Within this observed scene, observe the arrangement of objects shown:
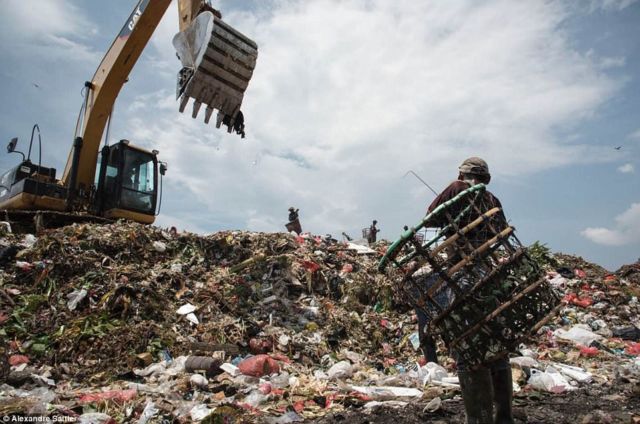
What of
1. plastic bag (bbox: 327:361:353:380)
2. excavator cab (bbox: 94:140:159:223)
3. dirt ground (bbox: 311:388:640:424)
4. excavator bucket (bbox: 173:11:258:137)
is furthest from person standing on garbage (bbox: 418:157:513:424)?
excavator cab (bbox: 94:140:159:223)

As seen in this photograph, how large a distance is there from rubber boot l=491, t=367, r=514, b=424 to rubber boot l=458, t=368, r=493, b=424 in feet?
0.52

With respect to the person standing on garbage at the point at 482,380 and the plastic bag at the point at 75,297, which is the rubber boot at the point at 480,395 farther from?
the plastic bag at the point at 75,297

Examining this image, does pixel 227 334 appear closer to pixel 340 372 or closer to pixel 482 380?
pixel 340 372

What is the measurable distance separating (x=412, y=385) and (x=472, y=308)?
1985mm

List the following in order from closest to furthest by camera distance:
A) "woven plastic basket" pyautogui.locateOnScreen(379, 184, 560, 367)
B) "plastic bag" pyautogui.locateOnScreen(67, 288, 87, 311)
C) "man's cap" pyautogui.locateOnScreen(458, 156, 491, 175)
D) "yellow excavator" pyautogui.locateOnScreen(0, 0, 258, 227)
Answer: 1. "woven plastic basket" pyautogui.locateOnScreen(379, 184, 560, 367)
2. "man's cap" pyautogui.locateOnScreen(458, 156, 491, 175)
3. "plastic bag" pyautogui.locateOnScreen(67, 288, 87, 311)
4. "yellow excavator" pyautogui.locateOnScreen(0, 0, 258, 227)

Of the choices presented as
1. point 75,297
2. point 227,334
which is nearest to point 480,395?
point 227,334

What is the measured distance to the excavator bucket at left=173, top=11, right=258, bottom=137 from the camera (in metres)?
5.19

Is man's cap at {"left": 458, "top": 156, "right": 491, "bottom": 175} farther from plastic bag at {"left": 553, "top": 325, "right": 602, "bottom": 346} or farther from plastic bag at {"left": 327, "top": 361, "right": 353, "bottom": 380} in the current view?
plastic bag at {"left": 553, "top": 325, "right": 602, "bottom": 346}

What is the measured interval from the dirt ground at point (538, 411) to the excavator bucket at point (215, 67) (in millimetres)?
3996

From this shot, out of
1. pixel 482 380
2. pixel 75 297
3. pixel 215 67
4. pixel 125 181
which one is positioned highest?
pixel 215 67

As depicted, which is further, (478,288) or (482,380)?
(482,380)

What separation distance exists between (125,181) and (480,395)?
7.64 m

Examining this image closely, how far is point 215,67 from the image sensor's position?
5.25 m

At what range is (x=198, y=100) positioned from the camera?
5254 millimetres
